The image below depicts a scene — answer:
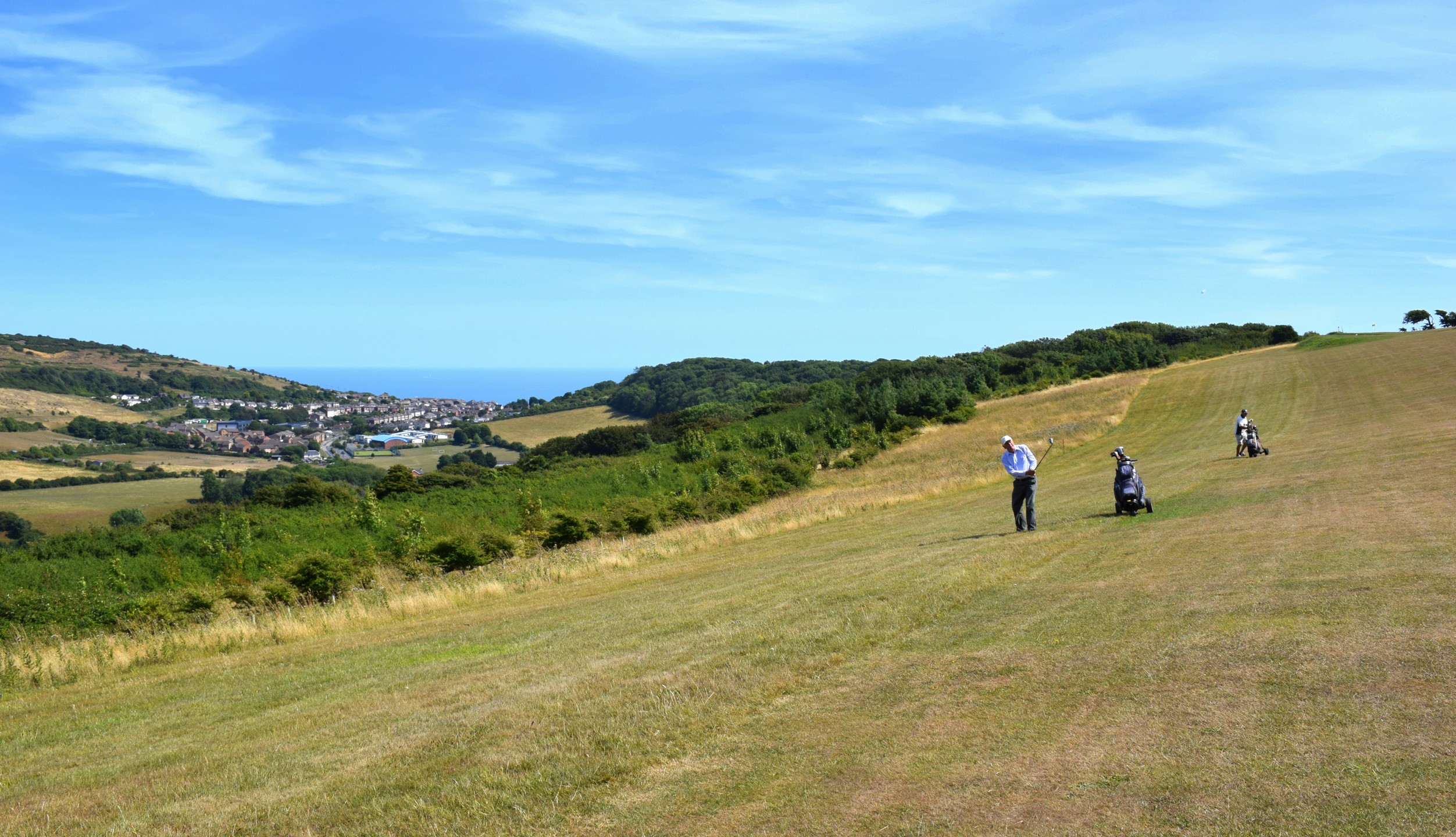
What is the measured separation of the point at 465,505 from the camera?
3953 cm

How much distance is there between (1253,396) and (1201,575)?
4772 cm

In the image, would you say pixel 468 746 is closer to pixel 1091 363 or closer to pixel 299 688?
pixel 299 688

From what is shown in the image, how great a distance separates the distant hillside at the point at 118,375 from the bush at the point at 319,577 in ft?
402

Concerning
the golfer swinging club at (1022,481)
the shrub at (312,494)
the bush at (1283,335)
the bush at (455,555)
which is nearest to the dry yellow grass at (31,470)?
the shrub at (312,494)

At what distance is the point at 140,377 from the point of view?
466 feet

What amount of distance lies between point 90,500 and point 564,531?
43.6 metres

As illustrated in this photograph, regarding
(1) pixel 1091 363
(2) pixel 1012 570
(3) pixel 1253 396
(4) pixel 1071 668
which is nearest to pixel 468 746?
(4) pixel 1071 668

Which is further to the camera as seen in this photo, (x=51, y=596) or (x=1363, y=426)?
(x=1363, y=426)

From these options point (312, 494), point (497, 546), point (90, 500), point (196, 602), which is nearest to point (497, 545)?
point (497, 546)

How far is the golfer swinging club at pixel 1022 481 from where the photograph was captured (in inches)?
637

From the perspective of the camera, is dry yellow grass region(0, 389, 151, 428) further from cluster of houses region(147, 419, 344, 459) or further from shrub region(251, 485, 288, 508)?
shrub region(251, 485, 288, 508)

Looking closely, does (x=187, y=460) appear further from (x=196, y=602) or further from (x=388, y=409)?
(x=196, y=602)

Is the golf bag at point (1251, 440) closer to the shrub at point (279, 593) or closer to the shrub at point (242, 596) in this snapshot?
the shrub at point (279, 593)

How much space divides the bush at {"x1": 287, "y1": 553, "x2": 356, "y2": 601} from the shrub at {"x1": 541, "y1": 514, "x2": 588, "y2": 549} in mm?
8583
